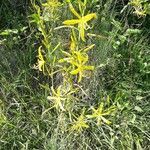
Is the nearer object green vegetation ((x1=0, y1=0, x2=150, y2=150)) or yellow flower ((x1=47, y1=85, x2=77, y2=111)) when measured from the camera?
yellow flower ((x1=47, y1=85, x2=77, y2=111))

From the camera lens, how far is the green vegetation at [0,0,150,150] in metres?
2.42

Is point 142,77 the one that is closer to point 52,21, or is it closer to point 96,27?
point 96,27

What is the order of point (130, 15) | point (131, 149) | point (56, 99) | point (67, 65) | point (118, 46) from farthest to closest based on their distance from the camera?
1. point (130, 15)
2. point (118, 46)
3. point (131, 149)
4. point (67, 65)
5. point (56, 99)

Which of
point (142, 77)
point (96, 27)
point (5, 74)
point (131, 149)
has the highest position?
point (96, 27)

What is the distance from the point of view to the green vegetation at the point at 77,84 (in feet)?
7.95

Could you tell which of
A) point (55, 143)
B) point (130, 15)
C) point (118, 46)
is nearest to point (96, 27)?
A: point (118, 46)

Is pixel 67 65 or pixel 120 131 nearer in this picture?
pixel 67 65

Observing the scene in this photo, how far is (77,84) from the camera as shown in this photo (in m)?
2.48

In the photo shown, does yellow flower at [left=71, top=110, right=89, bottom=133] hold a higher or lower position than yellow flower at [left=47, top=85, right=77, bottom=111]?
lower

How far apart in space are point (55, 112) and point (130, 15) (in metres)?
0.82

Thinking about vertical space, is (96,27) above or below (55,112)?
above

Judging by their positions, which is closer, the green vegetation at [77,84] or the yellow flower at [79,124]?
the yellow flower at [79,124]

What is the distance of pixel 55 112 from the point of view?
257 centimetres

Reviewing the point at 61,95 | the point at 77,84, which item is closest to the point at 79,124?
the point at 61,95
